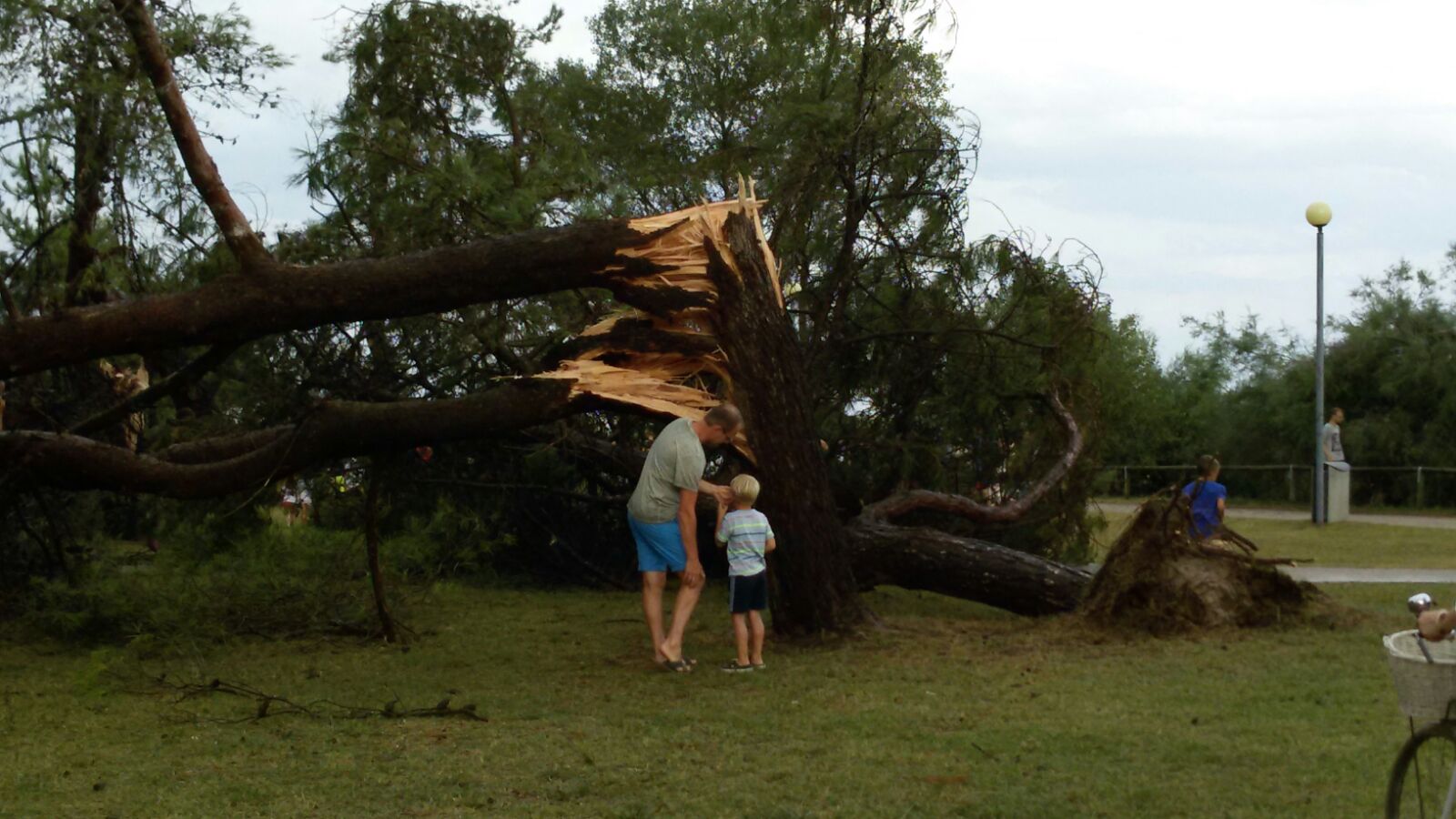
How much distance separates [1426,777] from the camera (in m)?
4.22

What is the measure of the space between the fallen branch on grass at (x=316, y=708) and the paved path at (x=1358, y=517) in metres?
14.4

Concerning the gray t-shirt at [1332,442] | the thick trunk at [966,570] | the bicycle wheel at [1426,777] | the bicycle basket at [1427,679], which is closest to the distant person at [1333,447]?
the gray t-shirt at [1332,442]

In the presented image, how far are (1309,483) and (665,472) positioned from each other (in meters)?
22.6

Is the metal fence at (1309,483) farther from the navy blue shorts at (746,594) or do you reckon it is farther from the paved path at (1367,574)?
the navy blue shorts at (746,594)

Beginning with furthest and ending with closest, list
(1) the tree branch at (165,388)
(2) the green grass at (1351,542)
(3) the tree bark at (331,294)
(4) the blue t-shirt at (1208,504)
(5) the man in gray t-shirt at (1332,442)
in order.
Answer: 1. (5) the man in gray t-shirt at (1332,442)
2. (2) the green grass at (1351,542)
3. (4) the blue t-shirt at (1208,504)
4. (1) the tree branch at (165,388)
5. (3) the tree bark at (331,294)

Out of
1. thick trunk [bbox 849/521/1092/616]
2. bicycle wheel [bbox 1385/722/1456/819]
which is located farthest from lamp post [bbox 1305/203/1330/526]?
bicycle wheel [bbox 1385/722/1456/819]

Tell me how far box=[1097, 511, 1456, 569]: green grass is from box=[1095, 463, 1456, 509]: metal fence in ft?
7.23

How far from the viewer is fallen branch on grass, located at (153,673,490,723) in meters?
7.40

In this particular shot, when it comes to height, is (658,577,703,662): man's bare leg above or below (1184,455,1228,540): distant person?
below

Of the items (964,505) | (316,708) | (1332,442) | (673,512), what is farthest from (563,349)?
(1332,442)

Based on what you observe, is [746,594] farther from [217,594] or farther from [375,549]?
[217,594]

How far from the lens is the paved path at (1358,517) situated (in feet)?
73.3

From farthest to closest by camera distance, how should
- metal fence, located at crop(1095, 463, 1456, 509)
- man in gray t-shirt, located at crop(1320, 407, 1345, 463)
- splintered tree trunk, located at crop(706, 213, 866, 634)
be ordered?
1. metal fence, located at crop(1095, 463, 1456, 509)
2. man in gray t-shirt, located at crop(1320, 407, 1345, 463)
3. splintered tree trunk, located at crop(706, 213, 866, 634)

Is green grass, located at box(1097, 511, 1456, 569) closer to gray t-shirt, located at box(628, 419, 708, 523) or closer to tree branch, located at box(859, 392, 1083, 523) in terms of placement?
tree branch, located at box(859, 392, 1083, 523)
